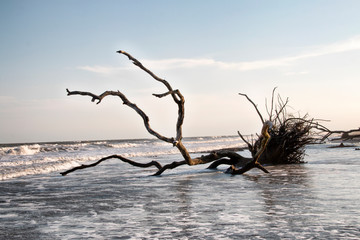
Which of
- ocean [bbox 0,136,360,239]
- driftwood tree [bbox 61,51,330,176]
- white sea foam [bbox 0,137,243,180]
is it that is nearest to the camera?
ocean [bbox 0,136,360,239]

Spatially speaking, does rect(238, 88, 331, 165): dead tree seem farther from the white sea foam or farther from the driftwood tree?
the white sea foam

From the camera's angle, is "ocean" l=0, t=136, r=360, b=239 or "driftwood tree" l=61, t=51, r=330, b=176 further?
"driftwood tree" l=61, t=51, r=330, b=176

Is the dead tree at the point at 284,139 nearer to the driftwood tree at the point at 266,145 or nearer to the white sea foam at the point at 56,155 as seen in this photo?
the driftwood tree at the point at 266,145

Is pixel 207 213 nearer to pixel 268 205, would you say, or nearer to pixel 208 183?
pixel 268 205

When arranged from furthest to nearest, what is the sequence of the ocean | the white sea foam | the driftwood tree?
the white sea foam
the driftwood tree
the ocean

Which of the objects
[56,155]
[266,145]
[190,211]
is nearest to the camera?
[190,211]

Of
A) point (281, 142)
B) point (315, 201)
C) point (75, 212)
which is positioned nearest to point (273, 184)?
point (315, 201)

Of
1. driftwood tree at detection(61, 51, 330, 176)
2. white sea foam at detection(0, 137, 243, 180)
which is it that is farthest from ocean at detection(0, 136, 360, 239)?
white sea foam at detection(0, 137, 243, 180)

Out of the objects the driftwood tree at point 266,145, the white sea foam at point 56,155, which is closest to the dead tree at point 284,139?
the driftwood tree at point 266,145

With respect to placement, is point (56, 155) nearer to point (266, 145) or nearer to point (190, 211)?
point (266, 145)

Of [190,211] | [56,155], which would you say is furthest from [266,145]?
[56,155]

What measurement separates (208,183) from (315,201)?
297 centimetres

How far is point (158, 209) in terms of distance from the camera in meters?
5.47

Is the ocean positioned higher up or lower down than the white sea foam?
lower down
